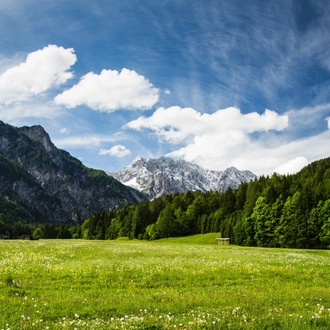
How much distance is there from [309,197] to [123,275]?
84909 millimetres

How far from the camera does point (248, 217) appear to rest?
10325cm

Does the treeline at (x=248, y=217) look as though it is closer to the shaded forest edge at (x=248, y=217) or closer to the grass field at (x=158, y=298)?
the shaded forest edge at (x=248, y=217)

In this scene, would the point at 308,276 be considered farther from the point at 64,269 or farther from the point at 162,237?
the point at 162,237

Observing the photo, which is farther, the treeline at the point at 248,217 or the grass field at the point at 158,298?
the treeline at the point at 248,217

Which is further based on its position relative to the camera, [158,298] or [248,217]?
[248,217]

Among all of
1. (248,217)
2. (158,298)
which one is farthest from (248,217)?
(158,298)

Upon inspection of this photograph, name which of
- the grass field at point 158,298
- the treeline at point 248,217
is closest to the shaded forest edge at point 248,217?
the treeline at point 248,217

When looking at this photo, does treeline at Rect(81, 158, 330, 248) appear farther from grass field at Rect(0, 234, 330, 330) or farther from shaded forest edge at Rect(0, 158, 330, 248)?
grass field at Rect(0, 234, 330, 330)

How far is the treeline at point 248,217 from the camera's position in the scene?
86875mm

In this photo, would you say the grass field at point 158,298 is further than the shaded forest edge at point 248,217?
No

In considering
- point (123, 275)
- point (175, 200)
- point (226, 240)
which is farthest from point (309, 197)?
point (123, 275)

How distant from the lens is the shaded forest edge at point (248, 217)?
8688 cm

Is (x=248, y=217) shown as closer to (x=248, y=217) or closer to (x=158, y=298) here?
(x=248, y=217)

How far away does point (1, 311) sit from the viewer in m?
10.5
